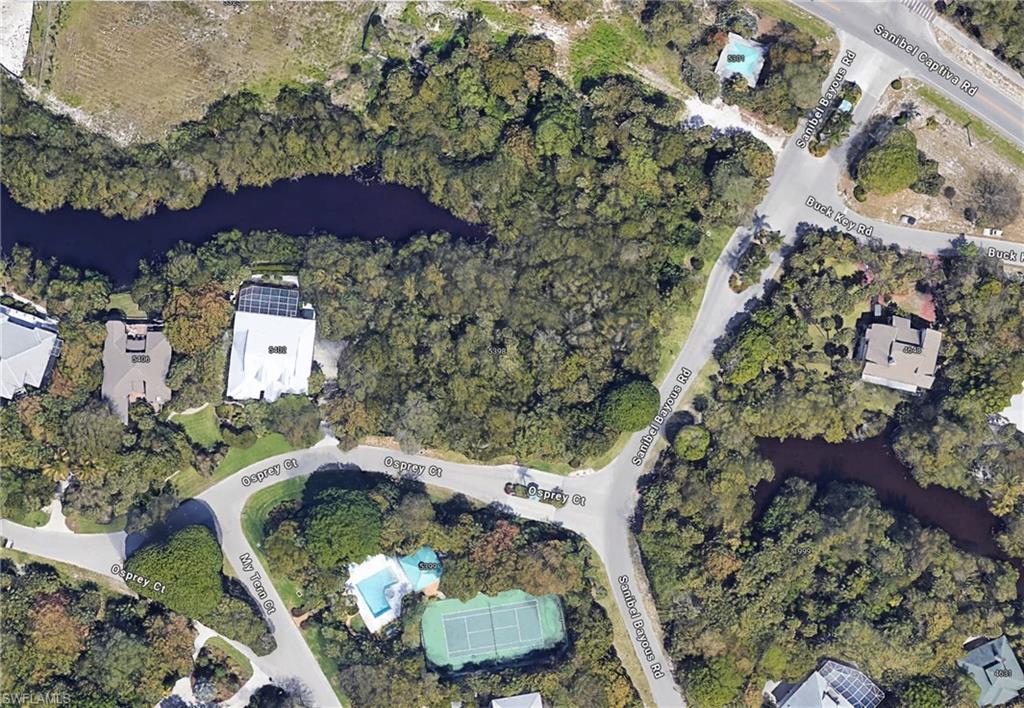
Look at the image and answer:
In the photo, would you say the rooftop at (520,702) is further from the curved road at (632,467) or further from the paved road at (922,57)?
the paved road at (922,57)

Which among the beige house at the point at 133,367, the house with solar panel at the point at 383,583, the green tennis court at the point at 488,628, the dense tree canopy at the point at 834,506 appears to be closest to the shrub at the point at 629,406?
the dense tree canopy at the point at 834,506

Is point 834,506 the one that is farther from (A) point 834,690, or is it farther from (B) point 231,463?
(B) point 231,463

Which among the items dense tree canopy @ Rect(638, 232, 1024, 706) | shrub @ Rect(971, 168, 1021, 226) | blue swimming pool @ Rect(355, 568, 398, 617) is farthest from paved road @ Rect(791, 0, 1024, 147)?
blue swimming pool @ Rect(355, 568, 398, 617)

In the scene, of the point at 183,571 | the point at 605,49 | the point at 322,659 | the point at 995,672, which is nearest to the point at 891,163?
the point at 605,49

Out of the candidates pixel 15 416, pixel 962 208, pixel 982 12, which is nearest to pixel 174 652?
pixel 15 416

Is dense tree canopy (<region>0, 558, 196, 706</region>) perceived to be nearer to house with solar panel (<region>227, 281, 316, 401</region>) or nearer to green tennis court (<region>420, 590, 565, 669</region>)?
house with solar panel (<region>227, 281, 316, 401</region>)
